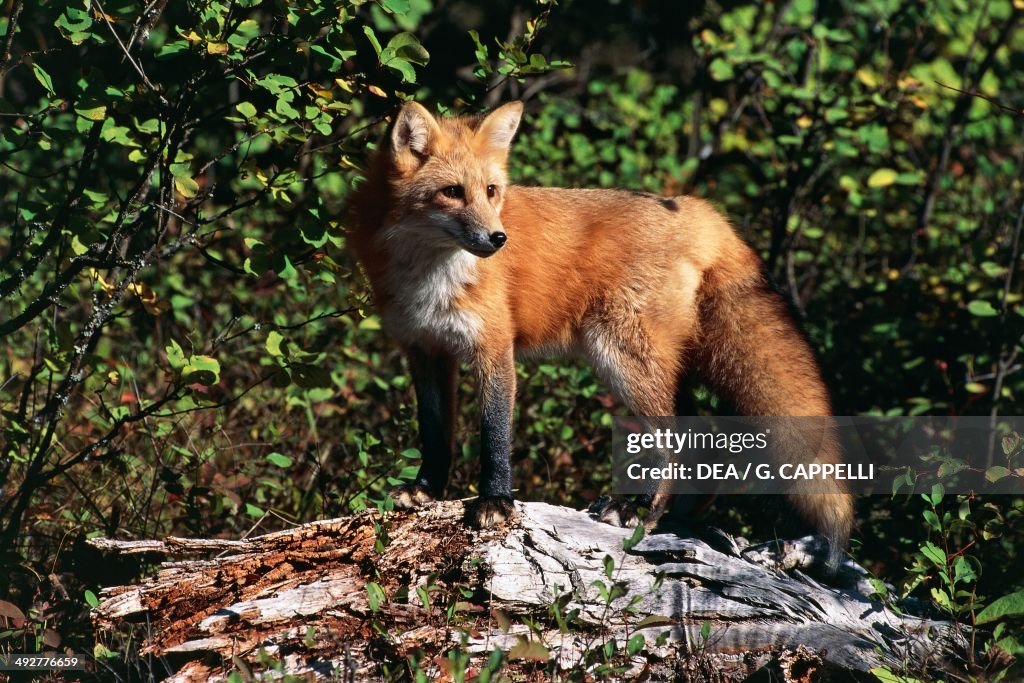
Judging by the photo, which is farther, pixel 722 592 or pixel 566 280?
pixel 566 280

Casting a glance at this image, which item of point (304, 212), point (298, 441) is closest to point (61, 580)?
point (298, 441)

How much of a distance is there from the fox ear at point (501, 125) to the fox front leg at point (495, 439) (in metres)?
1.17

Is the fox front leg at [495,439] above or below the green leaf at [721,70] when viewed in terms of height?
below

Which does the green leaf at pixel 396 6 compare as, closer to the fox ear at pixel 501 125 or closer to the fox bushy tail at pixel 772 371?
the fox ear at pixel 501 125

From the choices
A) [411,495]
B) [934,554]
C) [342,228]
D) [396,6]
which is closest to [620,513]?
[411,495]

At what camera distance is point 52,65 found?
965 centimetres

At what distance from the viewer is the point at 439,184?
513cm

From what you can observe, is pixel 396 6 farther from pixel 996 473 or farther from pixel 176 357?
pixel 996 473

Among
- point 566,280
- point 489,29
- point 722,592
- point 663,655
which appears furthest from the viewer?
point 489,29

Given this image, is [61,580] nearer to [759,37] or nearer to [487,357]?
[487,357]

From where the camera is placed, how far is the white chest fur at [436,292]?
5098 millimetres

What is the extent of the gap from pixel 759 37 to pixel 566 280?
542 cm

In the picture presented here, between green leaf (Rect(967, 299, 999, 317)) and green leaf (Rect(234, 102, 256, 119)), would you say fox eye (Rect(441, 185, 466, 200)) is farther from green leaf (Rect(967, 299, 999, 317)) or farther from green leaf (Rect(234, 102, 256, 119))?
green leaf (Rect(967, 299, 999, 317))

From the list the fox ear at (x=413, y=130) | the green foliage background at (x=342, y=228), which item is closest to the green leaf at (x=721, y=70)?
the green foliage background at (x=342, y=228)
